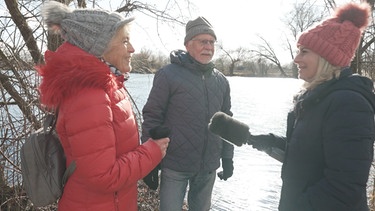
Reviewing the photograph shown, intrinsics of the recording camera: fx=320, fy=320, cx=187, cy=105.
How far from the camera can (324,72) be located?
1707mm

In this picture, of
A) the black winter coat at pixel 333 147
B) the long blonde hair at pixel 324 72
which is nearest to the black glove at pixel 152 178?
the black winter coat at pixel 333 147

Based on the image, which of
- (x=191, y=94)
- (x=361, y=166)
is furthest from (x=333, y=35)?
(x=191, y=94)

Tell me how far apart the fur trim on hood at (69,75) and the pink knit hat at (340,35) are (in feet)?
3.63

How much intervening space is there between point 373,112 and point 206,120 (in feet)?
3.82

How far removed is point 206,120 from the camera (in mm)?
2404

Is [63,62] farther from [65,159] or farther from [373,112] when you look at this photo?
[373,112]

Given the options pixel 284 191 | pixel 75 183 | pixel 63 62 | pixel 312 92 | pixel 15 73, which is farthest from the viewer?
pixel 15 73

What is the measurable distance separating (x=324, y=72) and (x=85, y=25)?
4.08ft

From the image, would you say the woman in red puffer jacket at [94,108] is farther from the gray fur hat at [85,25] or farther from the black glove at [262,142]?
the black glove at [262,142]

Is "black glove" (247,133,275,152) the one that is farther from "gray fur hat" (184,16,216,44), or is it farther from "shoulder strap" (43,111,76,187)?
"shoulder strap" (43,111,76,187)

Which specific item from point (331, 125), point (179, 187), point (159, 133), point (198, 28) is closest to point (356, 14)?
point (331, 125)

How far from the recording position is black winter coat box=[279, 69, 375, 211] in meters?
1.44

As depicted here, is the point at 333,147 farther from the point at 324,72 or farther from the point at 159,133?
the point at 159,133

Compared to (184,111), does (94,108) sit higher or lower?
higher
